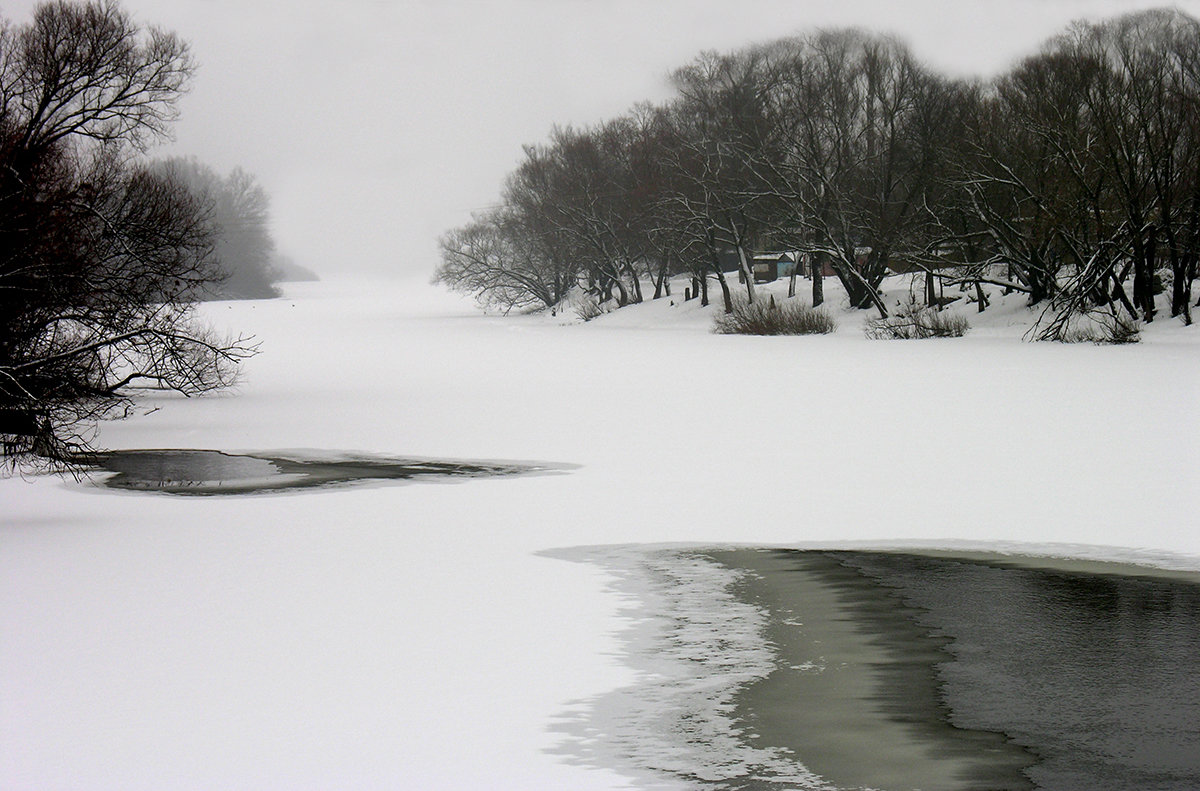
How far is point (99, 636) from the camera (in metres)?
7.65

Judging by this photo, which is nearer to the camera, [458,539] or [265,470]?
[458,539]

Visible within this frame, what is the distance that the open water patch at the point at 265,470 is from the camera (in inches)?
547

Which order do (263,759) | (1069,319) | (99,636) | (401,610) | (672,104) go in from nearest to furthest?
(263,759) < (99,636) < (401,610) < (1069,319) < (672,104)

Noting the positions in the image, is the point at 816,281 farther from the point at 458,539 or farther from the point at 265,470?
the point at 458,539

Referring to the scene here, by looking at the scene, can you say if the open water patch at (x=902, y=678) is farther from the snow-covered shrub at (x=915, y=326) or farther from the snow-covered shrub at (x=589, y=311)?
the snow-covered shrub at (x=589, y=311)

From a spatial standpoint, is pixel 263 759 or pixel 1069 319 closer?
pixel 263 759

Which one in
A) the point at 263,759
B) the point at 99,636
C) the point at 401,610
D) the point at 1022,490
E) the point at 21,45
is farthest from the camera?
the point at 21,45

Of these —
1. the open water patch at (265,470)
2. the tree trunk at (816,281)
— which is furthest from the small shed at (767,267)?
the open water patch at (265,470)

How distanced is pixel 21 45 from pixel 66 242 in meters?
14.1

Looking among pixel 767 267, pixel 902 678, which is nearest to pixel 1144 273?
pixel 902 678

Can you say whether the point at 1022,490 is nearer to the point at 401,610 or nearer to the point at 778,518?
the point at 778,518

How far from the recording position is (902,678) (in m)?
6.61

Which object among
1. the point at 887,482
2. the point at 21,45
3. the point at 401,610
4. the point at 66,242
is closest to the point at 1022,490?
the point at 887,482

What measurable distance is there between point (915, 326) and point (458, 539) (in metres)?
36.4
